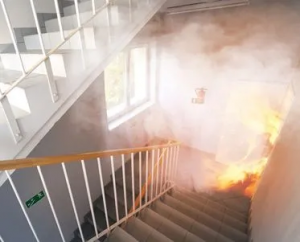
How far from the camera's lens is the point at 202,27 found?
3.59 metres

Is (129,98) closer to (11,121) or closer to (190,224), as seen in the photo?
(190,224)

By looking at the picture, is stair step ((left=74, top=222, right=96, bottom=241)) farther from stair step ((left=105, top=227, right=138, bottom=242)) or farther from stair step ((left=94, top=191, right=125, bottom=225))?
stair step ((left=105, top=227, right=138, bottom=242))

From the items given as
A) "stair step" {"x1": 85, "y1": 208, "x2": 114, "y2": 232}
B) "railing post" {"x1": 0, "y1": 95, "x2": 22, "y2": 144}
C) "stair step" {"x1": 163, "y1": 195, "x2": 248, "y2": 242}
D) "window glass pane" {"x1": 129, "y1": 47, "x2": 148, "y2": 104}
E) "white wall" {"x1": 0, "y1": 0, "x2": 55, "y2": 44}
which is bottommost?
"stair step" {"x1": 85, "y1": 208, "x2": 114, "y2": 232}

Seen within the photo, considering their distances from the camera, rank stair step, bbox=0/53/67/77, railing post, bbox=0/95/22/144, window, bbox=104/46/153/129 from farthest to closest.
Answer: window, bbox=104/46/153/129, stair step, bbox=0/53/67/77, railing post, bbox=0/95/22/144

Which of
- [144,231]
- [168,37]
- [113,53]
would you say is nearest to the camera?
[113,53]

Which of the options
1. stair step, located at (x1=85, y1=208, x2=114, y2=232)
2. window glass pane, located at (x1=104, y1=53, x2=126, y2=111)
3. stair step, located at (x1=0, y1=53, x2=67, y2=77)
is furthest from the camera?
window glass pane, located at (x1=104, y1=53, x2=126, y2=111)

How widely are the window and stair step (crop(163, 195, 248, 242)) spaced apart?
1729mm

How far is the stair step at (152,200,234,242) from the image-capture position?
6.82ft

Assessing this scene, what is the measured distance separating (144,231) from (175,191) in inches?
56.0

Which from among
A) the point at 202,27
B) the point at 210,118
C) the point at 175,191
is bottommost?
the point at 175,191

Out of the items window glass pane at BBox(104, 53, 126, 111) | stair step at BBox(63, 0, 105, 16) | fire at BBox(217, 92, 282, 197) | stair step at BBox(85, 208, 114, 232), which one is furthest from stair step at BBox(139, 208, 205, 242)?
stair step at BBox(63, 0, 105, 16)

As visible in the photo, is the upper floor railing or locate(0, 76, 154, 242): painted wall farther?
locate(0, 76, 154, 242): painted wall

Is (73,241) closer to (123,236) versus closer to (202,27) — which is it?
(123,236)

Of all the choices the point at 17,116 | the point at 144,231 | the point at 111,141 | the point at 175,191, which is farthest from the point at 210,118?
the point at 17,116
